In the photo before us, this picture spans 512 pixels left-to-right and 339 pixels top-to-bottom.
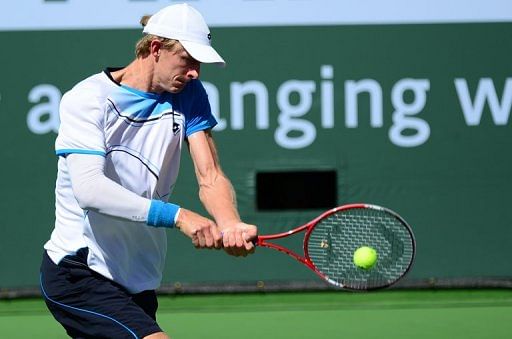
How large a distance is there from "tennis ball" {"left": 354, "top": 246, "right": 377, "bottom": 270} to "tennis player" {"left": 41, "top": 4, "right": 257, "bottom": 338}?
75cm

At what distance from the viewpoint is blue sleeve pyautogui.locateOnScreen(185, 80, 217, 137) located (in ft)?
11.6

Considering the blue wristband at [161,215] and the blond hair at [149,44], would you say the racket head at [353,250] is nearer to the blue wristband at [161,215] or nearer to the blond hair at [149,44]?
the blue wristband at [161,215]

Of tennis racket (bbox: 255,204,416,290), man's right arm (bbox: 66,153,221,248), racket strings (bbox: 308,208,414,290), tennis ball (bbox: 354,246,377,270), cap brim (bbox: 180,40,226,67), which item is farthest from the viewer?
tennis ball (bbox: 354,246,377,270)

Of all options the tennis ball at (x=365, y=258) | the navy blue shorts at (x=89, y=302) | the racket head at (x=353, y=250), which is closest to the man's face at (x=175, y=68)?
the navy blue shorts at (x=89, y=302)

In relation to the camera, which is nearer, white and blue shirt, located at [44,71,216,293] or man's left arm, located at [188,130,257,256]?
white and blue shirt, located at [44,71,216,293]

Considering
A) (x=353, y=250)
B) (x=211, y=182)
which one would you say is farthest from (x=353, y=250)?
(x=211, y=182)

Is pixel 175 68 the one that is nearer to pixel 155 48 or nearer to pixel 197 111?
pixel 155 48

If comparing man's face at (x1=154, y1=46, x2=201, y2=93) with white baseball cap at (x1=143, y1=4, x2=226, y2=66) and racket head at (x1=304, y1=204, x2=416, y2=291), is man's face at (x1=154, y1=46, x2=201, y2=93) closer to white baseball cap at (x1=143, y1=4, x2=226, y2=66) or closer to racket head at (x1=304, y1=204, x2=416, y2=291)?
white baseball cap at (x1=143, y1=4, x2=226, y2=66)

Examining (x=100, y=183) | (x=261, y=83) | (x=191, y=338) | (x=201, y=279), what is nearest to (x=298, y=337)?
(x=191, y=338)

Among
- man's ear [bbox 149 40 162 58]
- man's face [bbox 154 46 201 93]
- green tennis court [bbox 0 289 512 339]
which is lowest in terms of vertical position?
green tennis court [bbox 0 289 512 339]

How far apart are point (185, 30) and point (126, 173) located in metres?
0.45

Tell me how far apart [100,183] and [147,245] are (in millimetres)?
376

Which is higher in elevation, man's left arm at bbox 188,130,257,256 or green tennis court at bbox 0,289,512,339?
man's left arm at bbox 188,130,257,256

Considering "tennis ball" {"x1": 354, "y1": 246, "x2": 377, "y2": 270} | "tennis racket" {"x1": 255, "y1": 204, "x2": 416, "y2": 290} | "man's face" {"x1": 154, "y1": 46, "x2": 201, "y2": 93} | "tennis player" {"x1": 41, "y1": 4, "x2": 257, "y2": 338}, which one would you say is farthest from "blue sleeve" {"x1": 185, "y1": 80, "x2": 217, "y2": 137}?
"tennis ball" {"x1": 354, "y1": 246, "x2": 377, "y2": 270}
